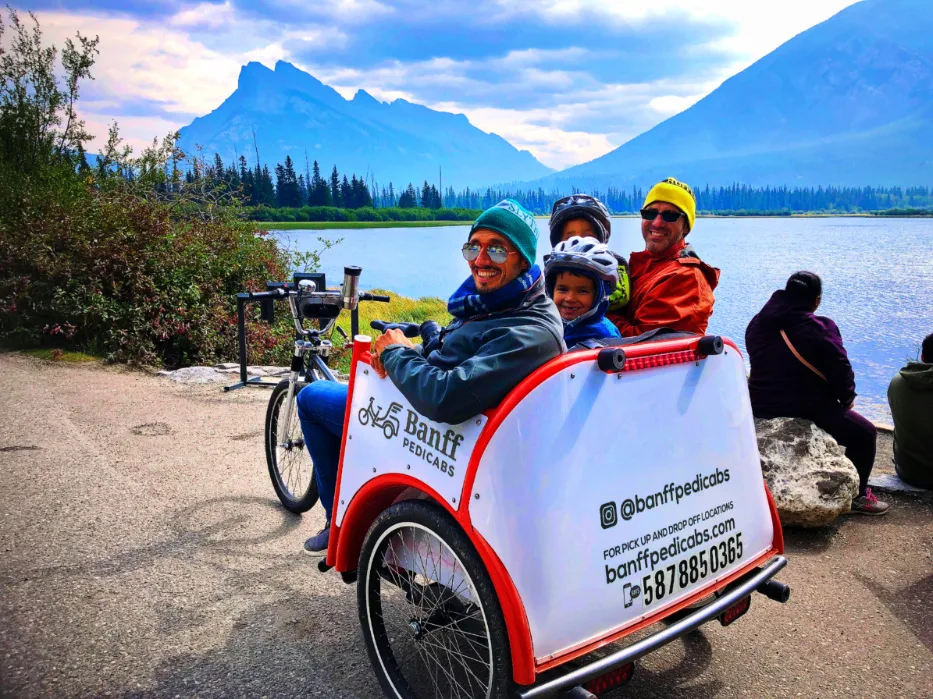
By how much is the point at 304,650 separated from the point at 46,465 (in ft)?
10.6

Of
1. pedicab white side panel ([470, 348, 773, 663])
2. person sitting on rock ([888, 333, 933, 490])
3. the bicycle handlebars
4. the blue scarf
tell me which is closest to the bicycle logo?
the blue scarf

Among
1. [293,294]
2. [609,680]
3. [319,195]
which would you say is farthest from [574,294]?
[319,195]

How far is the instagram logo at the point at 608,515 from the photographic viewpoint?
2099mm

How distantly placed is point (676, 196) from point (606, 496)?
7.41ft

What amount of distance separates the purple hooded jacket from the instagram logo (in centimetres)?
274

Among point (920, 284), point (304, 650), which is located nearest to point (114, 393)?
point (304, 650)

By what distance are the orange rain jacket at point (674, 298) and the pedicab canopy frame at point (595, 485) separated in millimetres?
915

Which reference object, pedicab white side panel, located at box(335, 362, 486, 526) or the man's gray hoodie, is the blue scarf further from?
pedicab white side panel, located at box(335, 362, 486, 526)

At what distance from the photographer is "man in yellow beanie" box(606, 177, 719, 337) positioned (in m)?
3.48

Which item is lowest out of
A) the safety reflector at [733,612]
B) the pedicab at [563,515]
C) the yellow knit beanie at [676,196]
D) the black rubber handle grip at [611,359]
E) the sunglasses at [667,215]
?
the safety reflector at [733,612]

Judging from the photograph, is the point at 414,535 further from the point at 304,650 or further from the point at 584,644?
the point at 304,650

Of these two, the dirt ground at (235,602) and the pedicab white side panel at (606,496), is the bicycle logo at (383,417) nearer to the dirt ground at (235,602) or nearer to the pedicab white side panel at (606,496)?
the pedicab white side panel at (606,496)

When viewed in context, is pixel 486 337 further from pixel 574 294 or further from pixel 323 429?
pixel 323 429

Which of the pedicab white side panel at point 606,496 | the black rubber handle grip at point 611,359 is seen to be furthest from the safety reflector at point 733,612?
the black rubber handle grip at point 611,359
